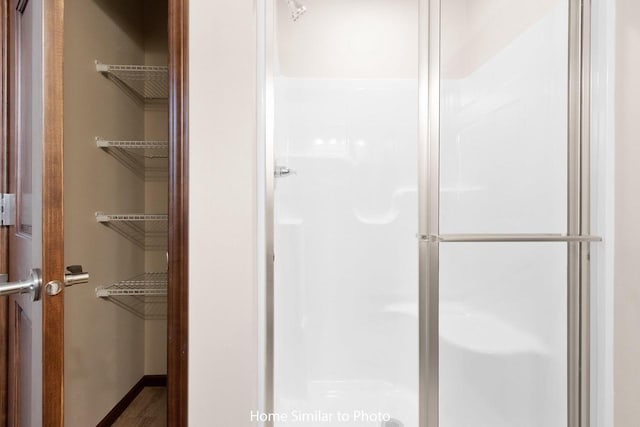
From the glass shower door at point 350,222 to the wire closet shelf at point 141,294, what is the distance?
0.74 m

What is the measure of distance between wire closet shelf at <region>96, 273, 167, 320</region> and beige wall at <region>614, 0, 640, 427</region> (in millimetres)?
2024

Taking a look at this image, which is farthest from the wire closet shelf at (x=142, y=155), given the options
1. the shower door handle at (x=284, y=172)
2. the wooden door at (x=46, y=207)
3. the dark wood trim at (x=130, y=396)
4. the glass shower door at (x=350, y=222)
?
the dark wood trim at (x=130, y=396)

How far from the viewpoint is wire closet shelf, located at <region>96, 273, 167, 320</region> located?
1.77 meters

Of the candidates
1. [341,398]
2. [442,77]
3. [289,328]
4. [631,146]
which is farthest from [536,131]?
[341,398]

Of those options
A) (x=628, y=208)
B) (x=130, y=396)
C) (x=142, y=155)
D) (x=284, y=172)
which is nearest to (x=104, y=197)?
(x=142, y=155)

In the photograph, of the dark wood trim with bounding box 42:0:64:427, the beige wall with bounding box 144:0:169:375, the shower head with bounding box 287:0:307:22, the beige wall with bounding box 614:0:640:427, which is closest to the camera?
the dark wood trim with bounding box 42:0:64:427

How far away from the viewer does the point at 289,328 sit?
5.75 feet

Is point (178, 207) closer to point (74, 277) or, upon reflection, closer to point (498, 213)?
point (74, 277)

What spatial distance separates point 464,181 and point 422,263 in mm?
324

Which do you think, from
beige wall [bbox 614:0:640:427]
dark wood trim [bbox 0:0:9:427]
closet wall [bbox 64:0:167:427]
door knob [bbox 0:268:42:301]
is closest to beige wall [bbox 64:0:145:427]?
closet wall [bbox 64:0:167:427]

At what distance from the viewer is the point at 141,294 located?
6.20 feet

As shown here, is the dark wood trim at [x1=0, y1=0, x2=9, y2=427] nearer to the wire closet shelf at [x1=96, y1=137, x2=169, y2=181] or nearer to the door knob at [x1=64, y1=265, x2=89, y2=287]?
the door knob at [x1=64, y1=265, x2=89, y2=287]

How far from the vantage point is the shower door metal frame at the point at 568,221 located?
1209 mm

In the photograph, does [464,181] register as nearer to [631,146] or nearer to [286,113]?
[631,146]
